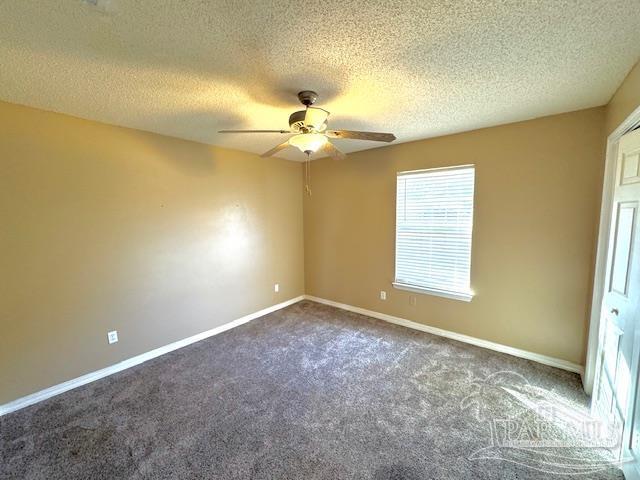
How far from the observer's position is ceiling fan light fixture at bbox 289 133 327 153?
1.93 metres

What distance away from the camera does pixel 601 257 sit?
82.7 inches

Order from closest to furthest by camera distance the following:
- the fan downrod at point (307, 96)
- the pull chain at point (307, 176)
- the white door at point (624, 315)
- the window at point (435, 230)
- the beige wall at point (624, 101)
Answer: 1. the white door at point (624, 315)
2. the beige wall at point (624, 101)
3. the fan downrod at point (307, 96)
4. the window at point (435, 230)
5. the pull chain at point (307, 176)

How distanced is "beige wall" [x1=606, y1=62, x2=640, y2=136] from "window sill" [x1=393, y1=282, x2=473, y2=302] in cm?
192

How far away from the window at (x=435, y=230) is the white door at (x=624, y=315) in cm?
124

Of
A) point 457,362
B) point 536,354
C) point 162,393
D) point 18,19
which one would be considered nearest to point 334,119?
point 18,19

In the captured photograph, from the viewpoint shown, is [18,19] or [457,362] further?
[457,362]

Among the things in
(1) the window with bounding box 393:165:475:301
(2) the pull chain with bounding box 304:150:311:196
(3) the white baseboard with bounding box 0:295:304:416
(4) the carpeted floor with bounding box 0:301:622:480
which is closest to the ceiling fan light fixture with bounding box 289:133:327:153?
(1) the window with bounding box 393:165:475:301

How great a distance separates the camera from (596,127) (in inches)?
90.9

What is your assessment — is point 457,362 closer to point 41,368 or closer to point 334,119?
point 334,119

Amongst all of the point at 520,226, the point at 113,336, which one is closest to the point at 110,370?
the point at 113,336

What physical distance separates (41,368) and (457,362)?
3.85m

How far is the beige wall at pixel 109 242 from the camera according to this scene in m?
2.17

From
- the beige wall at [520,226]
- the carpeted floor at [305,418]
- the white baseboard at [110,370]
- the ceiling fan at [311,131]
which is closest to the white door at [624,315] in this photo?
the carpeted floor at [305,418]

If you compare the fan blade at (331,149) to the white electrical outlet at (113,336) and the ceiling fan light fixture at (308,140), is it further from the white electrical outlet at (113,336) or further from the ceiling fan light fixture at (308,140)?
the white electrical outlet at (113,336)
